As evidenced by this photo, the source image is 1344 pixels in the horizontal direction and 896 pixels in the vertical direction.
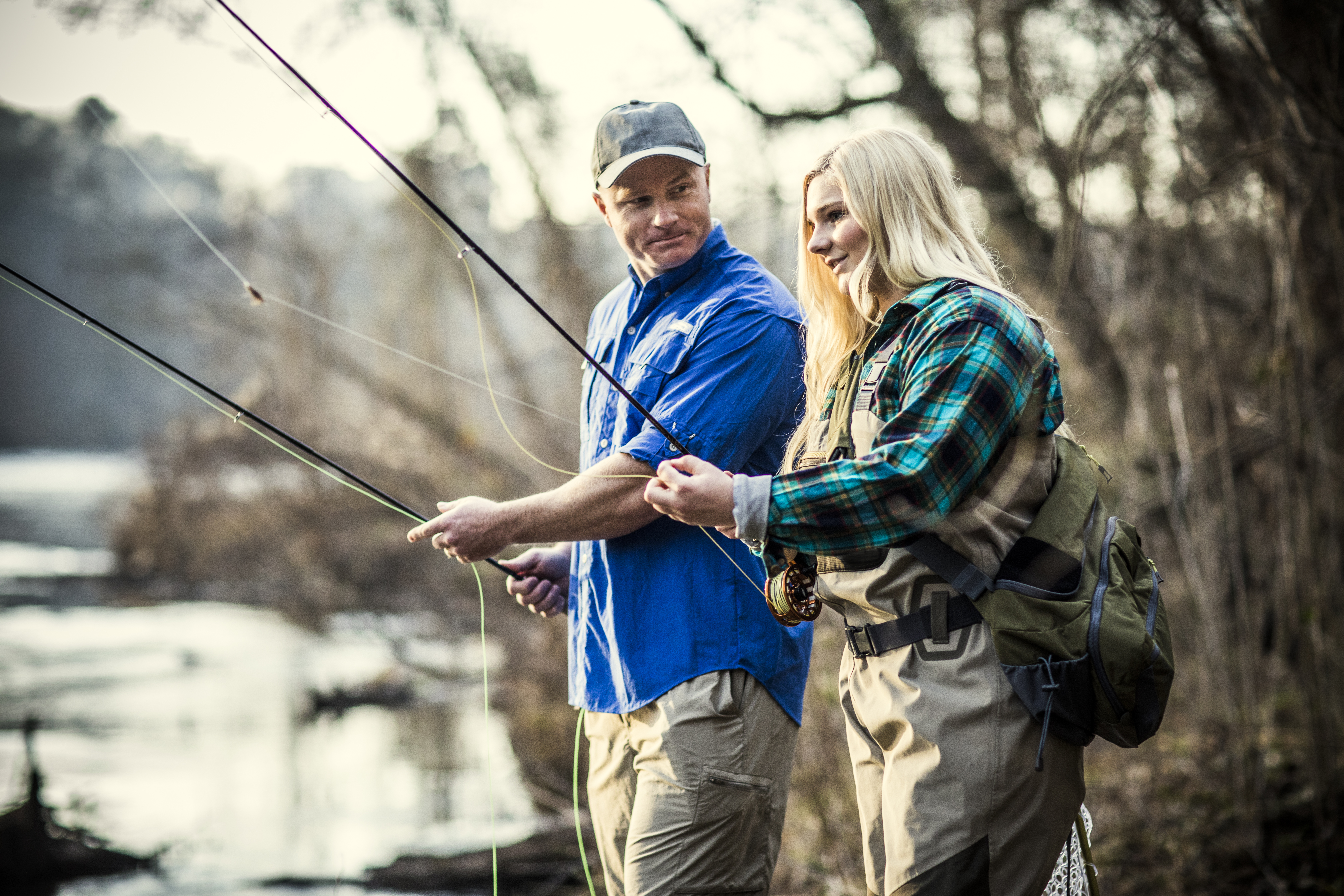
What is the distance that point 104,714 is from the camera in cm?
834

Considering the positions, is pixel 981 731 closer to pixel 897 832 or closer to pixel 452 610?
pixel 897 832

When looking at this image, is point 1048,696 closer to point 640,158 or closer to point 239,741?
point 640,158

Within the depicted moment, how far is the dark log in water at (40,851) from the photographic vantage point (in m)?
4.53

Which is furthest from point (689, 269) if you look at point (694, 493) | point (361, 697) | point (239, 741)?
point (361, 697)

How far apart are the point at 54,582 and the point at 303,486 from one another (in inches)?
214

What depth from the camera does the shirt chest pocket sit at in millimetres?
1870

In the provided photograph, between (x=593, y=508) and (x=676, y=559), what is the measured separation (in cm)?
19

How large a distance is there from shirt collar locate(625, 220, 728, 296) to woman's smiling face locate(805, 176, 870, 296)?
1.33ft

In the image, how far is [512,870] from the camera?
4988 mm

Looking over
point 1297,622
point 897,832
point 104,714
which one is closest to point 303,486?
point 104,714

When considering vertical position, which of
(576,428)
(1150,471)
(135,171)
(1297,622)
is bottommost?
(1297,622)

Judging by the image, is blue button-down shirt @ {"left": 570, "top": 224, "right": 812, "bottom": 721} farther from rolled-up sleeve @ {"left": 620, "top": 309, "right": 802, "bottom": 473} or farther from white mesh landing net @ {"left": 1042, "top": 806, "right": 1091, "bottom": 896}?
white mesh landing net @ {"left": 1042, "top": 806, "right": 1091, "bottom": 896}

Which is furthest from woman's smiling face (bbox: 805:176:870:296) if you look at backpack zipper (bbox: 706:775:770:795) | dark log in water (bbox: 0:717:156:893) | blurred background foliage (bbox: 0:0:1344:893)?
dark log in water (bbox: 0:717:156:893)

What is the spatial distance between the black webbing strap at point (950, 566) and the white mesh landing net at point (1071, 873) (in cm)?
42
